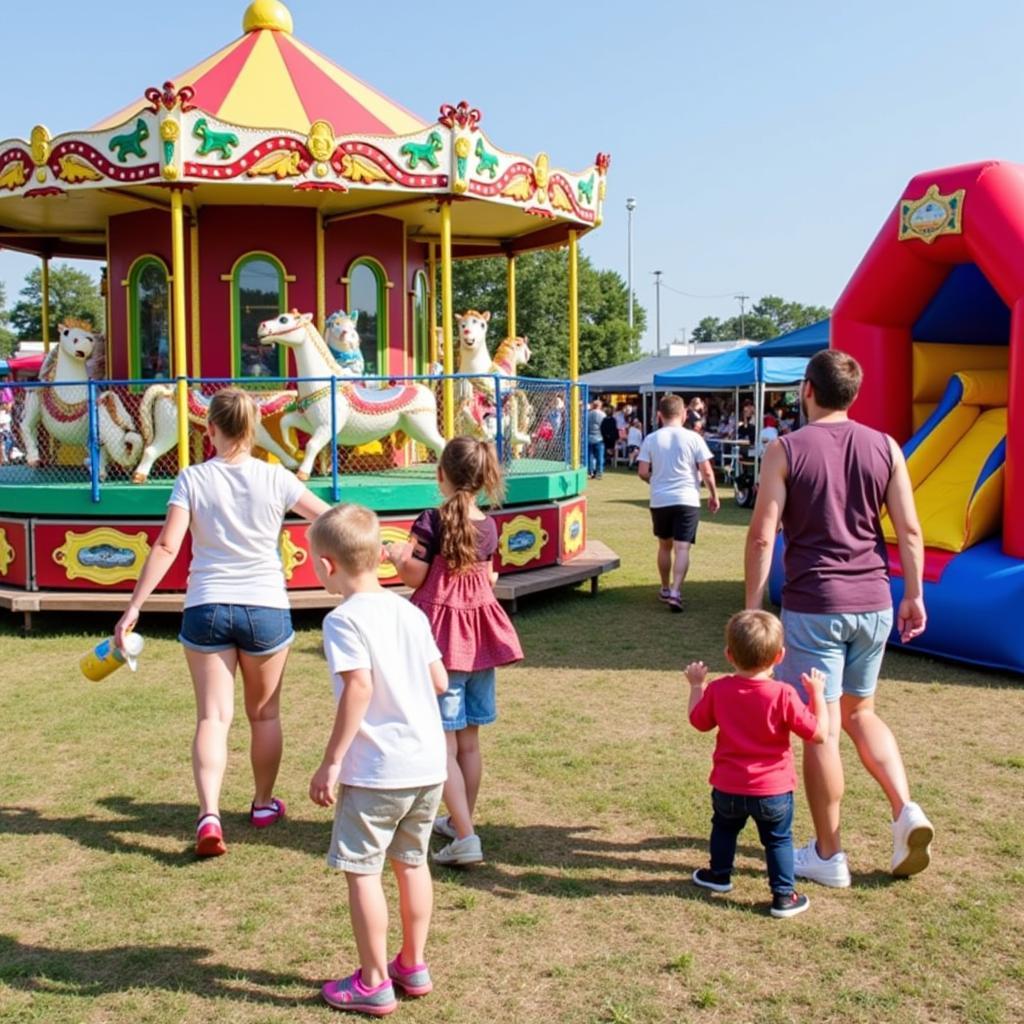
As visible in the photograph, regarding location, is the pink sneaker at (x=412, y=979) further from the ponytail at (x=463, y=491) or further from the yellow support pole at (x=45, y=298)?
the yellow support pole at (x=45, y=298)

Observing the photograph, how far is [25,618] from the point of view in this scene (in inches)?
360

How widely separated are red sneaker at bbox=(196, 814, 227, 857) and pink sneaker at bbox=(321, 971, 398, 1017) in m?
1.29

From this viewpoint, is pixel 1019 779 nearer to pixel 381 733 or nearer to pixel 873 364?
pixel 381 733

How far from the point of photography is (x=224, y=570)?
4688mm

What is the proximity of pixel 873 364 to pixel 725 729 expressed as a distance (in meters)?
6.07

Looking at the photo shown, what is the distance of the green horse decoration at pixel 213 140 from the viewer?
9258mm

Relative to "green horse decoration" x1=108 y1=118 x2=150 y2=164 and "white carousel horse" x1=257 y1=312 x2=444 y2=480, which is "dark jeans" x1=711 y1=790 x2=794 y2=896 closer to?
"white carousel horse" x1=257 y1=312 x2=444 y2=480

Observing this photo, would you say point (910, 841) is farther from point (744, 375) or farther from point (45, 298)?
point (744, 375)

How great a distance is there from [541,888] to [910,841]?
1385mm

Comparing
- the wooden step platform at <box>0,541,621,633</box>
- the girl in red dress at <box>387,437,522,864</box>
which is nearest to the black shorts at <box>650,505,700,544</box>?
the wooden step platform at <box>0,541,621,633</box>

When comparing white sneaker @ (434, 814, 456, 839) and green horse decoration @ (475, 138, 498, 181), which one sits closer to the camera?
white sneaker @ (434, 814, 456, 839)

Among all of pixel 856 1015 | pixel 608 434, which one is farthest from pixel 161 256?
pixel 608 434

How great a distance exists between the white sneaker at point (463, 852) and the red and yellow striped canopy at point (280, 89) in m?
7.78

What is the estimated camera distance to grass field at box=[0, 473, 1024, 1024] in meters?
3.56
